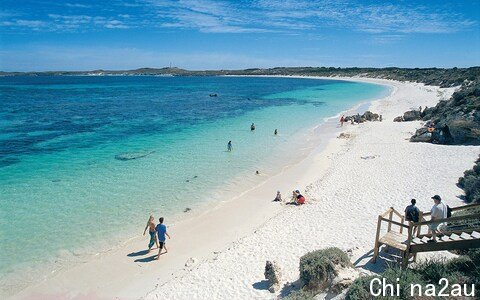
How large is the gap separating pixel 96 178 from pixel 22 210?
465 cm

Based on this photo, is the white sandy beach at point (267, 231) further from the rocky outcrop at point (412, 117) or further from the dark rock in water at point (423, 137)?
the rocky outcrop at point (412, 117)

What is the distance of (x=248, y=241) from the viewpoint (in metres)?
12.2

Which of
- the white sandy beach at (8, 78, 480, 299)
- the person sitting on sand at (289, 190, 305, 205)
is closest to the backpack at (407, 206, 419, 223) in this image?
the white sandy beach at (8, 78, 480, 299)

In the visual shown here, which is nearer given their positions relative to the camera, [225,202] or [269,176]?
[225,202]

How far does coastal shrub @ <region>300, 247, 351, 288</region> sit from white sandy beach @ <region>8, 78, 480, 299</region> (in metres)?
1.09

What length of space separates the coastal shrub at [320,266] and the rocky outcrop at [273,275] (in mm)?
883

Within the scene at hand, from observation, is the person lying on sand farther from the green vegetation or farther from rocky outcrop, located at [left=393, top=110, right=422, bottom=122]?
rocky outcrop, located at [left=393, top=110, right=422, bottom=122]

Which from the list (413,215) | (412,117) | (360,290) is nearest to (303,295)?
(360,290)

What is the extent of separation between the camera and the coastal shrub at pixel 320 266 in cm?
812

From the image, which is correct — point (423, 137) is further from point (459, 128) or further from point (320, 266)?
point (320, 266)

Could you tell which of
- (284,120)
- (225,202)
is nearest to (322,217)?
(225,202)

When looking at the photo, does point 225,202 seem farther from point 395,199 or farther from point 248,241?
point 395,199

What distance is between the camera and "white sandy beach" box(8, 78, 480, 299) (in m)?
9.88

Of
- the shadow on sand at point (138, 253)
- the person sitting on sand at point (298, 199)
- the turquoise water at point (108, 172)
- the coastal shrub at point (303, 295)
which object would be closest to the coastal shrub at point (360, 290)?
the coastal shrub at point (303, 295)
